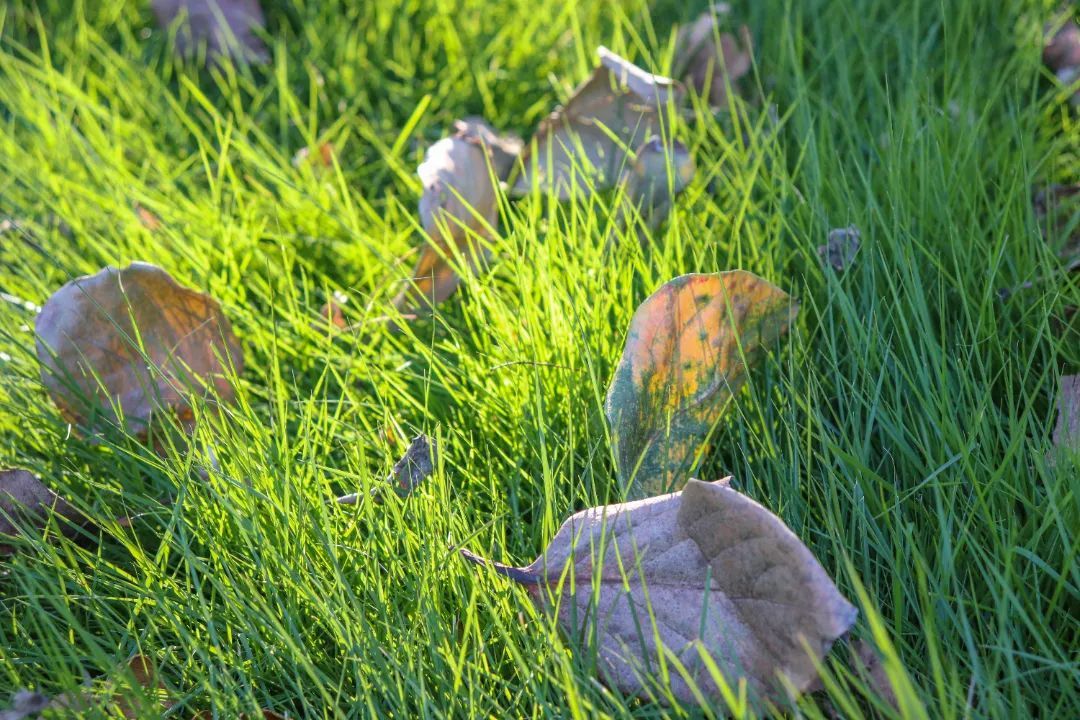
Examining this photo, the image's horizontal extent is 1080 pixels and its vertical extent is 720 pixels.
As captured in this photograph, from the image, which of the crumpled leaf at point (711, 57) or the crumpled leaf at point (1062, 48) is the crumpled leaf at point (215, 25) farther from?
the crumpled leaf at point (1062, 48)

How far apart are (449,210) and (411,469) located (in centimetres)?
62

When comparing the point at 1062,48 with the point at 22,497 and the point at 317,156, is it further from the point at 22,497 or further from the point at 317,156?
the point at 22,497

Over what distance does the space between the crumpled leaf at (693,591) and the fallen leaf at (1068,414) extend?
39cm

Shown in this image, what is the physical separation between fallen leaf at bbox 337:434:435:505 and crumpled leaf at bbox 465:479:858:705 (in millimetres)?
134

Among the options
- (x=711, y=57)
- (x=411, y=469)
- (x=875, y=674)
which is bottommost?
(x=875, y=674)

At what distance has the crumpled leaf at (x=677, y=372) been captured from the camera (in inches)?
48.6

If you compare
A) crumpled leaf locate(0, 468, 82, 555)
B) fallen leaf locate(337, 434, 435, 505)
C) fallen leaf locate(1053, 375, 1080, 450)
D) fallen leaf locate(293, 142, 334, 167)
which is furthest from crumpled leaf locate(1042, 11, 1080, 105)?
crumpled leaf locate(0, 468, 82, 555)

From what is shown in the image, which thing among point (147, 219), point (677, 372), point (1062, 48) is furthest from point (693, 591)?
point (1062, 48)

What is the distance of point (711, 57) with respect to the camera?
2.07m

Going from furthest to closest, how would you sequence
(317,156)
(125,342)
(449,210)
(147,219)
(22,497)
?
(317,156) → (147,219) → (449,210) → (125,342) → (22,497)

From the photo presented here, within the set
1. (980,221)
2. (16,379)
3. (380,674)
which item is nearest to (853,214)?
(980,221)

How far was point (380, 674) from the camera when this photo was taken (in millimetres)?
1017

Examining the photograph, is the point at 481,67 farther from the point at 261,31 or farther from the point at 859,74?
the point at 859,74

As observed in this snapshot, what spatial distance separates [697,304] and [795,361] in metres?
0.16
